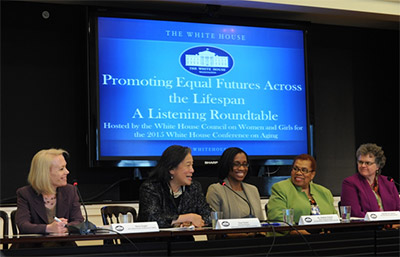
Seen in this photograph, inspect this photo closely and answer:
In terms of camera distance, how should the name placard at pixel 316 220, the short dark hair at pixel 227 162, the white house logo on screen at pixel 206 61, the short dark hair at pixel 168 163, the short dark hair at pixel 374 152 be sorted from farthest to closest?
the white house logo on screen at pixel 206 61 → the short dark hair at pixel 374 152 → the short dark hair at pixel 227 162 → the short dark hair at pixel 168 163 → the name placard at pixel 316 220

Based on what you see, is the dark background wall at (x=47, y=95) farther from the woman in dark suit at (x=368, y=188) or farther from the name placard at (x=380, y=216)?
the name placard at (x=380, y=216)

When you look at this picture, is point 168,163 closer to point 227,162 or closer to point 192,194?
point 192,194

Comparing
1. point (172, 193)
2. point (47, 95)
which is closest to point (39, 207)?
point (172, 193)

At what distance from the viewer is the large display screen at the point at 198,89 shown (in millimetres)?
5367

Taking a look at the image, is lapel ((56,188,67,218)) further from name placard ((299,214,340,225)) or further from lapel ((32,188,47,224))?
name placard ((299,214,340,225))

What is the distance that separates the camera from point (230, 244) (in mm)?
3176

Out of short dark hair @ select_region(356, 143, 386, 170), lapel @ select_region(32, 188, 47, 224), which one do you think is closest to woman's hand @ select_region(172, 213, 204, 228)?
lapel @ select_region(32, 188, 47, 224)

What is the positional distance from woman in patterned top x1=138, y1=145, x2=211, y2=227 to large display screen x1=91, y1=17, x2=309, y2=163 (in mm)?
1377

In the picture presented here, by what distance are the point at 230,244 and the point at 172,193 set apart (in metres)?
0.88

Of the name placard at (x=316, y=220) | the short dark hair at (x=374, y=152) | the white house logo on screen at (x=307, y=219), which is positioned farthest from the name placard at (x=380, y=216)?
the short dark hair at (x=374, y=152)

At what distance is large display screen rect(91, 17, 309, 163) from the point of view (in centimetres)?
537

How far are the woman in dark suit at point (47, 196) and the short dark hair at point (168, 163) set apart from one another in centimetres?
52

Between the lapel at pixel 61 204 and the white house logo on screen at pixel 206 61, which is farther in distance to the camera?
the white house logo on screen at pixel 206 61

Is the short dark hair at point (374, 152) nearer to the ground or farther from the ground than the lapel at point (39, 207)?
farther from the ground
